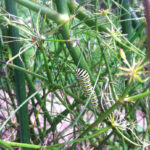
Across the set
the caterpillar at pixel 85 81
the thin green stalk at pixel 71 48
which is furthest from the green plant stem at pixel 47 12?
the caterpillar at pixel 85 81

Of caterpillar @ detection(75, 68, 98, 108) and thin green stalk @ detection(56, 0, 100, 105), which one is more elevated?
thin green stalk @ detection(56, 0, 100, 105)

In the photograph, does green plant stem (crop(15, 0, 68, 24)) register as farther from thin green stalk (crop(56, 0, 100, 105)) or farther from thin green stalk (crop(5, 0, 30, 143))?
thin green stalk (crop(5, 0, 30, 143))

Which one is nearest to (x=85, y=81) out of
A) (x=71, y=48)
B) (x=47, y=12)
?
(x=71, y=48)

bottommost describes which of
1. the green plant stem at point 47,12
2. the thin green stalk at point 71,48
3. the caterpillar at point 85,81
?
the caterpillar at point 85,81

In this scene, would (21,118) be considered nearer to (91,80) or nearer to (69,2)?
(91,80)

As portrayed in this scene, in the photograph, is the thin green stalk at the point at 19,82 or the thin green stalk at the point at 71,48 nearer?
the thin green stalk at the point at 71,48

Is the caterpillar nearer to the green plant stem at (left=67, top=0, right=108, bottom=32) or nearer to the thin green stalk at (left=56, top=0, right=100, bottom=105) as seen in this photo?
the thin green stalk at (left=56, top=0, right=100, bottom=105)

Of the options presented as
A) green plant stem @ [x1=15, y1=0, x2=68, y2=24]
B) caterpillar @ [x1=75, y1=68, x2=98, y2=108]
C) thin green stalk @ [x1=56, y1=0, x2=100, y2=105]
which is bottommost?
caterpillar @ [x1=75, y1=68, x2=98, y2=108]

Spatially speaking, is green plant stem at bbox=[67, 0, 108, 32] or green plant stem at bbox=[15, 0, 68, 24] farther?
green plant stem at bbox=[67, 0, 108, 32]

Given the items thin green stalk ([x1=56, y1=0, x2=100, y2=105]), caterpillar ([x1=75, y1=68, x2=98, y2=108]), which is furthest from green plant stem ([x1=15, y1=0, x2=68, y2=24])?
caterpillar ([x1=75, y1=68, x2=98, y2=108])

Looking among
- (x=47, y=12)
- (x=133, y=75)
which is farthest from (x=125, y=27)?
(x=133, y=75)

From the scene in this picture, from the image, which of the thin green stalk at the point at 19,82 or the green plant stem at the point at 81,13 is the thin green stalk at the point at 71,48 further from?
the thin green stalk at the point at 19,82

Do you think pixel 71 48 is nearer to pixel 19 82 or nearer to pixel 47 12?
pixel 47 12

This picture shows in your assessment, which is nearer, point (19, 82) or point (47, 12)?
point (47, 12)
